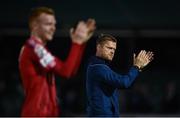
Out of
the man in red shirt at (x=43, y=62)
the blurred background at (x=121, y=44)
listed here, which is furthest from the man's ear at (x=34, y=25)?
the blurred background at (x=121, y=44)

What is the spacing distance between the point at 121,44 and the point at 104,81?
398 centimetres

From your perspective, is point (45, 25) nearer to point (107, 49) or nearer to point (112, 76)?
point (107, 49)

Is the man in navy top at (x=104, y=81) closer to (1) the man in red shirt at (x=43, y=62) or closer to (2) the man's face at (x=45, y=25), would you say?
(1) the man in red shirt at (x=43, y=62)

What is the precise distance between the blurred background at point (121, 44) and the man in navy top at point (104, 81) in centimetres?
254

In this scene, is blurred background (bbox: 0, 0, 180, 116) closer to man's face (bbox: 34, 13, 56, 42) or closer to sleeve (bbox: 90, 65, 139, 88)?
sleeve (bbox: 90, 65, 139, 88)

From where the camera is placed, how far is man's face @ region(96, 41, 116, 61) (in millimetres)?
2650

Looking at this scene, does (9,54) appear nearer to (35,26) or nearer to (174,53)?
(174,53)

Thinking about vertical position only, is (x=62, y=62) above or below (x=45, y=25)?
below

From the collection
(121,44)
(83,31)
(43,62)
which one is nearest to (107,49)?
(83,31)

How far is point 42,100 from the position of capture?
2.62m

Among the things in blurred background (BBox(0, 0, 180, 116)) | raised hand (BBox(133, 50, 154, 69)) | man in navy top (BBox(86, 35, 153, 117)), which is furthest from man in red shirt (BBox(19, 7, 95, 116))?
blurred background (BBox(0, 0, 180, 116))

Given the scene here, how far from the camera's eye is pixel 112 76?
110 inches

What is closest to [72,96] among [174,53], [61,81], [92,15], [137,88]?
[61,81]

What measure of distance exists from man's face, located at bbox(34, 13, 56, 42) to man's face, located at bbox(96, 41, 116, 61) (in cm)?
23
